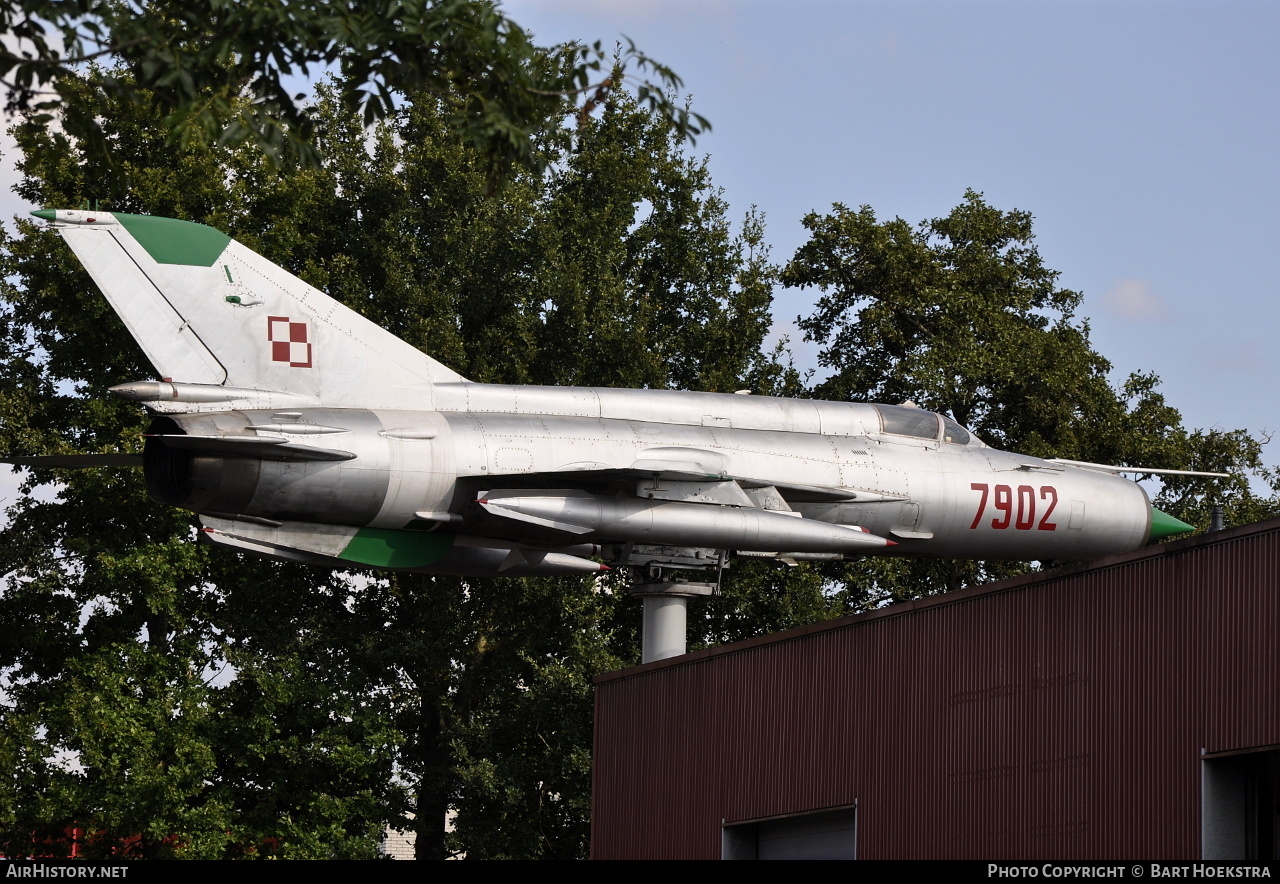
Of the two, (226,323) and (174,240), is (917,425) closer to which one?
(226,323)

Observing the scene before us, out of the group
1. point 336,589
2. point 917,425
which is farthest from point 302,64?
point 336,589

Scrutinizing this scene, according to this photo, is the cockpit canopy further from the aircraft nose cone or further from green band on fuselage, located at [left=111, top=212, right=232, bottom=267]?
green band on fuselage, located at [left=111, top=212, right=232, bottom=267]

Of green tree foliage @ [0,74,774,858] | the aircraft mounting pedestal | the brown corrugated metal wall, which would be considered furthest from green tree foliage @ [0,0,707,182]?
green tree foliage @ [0,74,774,858]

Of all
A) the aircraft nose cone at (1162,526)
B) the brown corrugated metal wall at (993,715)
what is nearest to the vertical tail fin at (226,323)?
the brown corrugated metal wall at (993,715)

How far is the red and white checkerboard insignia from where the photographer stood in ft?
68.0

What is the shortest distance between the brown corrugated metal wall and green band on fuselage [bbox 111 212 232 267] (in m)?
7.88

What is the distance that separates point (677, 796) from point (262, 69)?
12376 millimetres

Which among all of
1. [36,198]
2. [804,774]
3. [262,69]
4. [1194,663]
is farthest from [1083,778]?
[36,198]

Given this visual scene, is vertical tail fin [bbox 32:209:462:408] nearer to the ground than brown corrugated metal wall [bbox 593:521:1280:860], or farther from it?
→ farther from it

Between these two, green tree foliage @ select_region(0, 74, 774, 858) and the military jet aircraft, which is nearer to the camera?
the military jet aircraft

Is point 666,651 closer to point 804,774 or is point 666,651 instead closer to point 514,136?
point 804,774

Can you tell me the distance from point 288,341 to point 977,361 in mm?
18733

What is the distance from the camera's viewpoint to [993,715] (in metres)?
16.5

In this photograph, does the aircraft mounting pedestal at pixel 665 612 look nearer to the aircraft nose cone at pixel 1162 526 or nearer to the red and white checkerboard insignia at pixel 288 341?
the red and white checkerboard insignia at pixel 288 341
